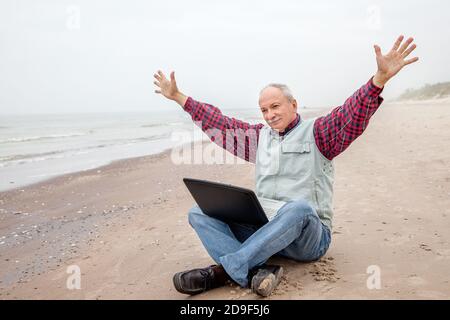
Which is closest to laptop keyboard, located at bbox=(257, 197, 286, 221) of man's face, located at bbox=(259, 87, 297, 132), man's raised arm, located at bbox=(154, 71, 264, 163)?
man's face, located at bbox=(259, 87, 297, 132)

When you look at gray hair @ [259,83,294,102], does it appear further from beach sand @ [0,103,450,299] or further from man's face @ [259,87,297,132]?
beach sand @ [0,103,450,299]

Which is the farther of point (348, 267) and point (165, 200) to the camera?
point (165, 200)

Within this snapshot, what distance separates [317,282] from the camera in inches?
109

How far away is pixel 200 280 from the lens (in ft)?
9.16

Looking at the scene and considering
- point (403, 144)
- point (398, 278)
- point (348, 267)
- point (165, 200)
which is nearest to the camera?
point (398, 278)

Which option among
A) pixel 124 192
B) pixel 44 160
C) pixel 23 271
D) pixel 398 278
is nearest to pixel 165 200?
pixel 124 192

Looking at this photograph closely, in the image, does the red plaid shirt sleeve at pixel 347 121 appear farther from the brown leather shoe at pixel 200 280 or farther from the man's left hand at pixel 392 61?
the brown leather shoe at pixel 200 280

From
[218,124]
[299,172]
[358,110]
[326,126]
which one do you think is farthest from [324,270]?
[218,124]

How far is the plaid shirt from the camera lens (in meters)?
2.65

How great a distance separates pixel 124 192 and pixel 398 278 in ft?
20.3

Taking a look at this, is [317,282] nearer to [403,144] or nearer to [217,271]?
[217,271]

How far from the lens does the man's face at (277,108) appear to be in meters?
3.06

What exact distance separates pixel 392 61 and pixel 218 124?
1615 mm

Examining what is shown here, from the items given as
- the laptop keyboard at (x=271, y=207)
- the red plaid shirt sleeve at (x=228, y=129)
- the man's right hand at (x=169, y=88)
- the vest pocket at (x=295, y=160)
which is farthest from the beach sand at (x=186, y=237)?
→ the man's right hand at (x=169, y=88)
